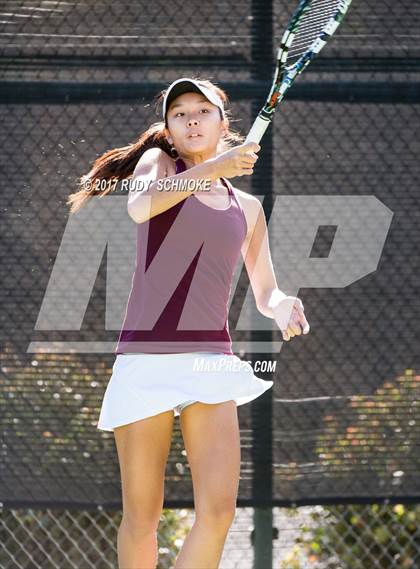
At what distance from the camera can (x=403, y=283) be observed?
3604 millimetres

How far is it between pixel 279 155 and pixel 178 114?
874mm

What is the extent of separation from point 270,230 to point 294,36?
0.86 m

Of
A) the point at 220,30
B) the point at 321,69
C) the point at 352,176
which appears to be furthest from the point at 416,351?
the point at 220,30

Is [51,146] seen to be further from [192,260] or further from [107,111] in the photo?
[192,260]

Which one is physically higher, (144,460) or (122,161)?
(122,161)

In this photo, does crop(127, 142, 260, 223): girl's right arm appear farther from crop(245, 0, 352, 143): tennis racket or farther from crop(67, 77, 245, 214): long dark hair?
crop(67, 77, 245, 214): long dark hair

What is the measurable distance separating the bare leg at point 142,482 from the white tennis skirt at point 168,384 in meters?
0.04

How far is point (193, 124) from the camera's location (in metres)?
2.73

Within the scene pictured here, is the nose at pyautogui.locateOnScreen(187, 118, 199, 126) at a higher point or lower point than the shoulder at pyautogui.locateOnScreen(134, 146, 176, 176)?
higher

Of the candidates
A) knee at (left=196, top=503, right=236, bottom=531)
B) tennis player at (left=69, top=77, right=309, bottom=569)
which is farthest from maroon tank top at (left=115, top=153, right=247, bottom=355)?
knee at (left=196, top=503, right=236, bottom=531)

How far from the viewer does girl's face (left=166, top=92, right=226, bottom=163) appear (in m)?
2.74

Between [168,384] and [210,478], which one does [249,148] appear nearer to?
[168,384]

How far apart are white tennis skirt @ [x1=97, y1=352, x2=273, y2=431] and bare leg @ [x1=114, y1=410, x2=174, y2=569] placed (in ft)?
0.13

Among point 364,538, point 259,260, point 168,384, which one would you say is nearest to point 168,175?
point 259,260
